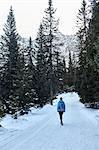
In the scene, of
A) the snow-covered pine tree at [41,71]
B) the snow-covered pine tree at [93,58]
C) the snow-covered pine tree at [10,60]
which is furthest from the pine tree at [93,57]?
the snow-covered pine tree at [10,60]

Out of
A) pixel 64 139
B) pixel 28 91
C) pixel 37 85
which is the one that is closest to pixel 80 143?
pixel 64 139

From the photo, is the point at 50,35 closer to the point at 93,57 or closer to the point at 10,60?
the point at 10,60

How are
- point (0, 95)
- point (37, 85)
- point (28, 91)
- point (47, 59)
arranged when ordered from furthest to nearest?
point (47, 59) → point (37, 85) → point (0, 95) → point (28, 91)

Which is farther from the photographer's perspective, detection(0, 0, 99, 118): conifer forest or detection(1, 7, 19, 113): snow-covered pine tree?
detection(1, 7, 19, 113): snow-covered pine tree

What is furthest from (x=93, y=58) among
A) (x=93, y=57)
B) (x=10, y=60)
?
(x=10, y=60)

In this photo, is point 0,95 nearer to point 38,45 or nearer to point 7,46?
point 7,46

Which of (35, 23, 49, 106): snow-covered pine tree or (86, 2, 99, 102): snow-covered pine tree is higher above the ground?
(35, 23, 49, 106): snow-covered pine tree

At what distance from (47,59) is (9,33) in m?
6.92

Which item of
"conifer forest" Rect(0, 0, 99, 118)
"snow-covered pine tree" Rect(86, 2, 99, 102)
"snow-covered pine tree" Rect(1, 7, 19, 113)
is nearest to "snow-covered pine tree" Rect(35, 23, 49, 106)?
"conifer forest" Rect(0, 0, 99, 118)

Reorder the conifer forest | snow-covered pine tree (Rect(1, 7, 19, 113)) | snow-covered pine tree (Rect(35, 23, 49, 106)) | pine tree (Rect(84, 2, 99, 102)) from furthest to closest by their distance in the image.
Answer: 1. snow-covered pine tree (Rect(35, 23, 49, 106))
2. snow-covered pine tree (Rect(1, 7, 19, 113))
3. the conifer forest
4. pine tree (Rect(84, 2, 99, 102))

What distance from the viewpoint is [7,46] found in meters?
43.0

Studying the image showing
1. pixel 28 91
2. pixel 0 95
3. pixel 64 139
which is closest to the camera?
pixel 64 139

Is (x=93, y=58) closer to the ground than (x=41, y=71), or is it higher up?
closer to the ground

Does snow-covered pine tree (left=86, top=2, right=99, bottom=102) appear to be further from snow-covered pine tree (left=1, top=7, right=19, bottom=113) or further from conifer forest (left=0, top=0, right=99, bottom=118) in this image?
snow-covered pine tree (left=1, top=7, right=19, bottom=113)
